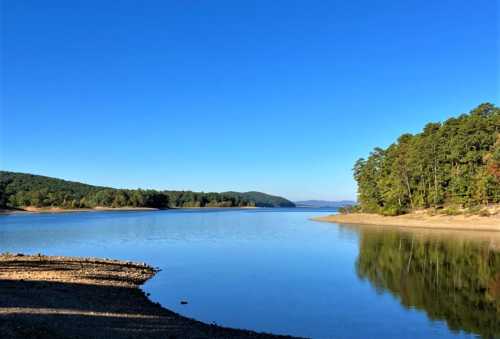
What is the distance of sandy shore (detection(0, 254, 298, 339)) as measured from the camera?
402 inches

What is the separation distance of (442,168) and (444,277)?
56.4 metres

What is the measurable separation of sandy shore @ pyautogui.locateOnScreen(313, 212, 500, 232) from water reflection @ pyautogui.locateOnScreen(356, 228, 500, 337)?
17665mm

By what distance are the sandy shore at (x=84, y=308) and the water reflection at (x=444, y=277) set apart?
26.7 feet

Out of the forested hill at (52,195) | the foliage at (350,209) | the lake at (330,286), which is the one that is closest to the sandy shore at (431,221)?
the foliage at (350,209)

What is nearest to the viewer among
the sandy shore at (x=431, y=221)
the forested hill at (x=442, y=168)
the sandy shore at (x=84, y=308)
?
the sandy shore at (x=84, y=308)

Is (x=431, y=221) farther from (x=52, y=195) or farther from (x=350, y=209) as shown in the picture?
(x=52, y=195)

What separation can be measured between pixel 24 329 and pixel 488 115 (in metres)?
81.3

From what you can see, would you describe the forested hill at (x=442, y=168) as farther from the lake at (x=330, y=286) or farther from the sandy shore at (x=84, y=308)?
the sandy shore at (x=84, y=308)

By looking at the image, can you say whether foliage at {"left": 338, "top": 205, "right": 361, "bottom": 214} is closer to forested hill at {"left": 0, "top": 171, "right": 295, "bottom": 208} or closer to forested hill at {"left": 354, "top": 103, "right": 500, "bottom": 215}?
forested hill at {"left": 354, "top": 103, "right": 500, "bottom": 215}

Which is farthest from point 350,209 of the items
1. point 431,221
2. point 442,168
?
point 431,221

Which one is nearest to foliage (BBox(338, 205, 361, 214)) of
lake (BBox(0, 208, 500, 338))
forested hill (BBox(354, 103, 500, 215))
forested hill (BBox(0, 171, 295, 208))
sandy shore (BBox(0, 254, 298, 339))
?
forested hill (BBox(354, 103, 500, 215))

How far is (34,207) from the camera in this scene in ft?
508

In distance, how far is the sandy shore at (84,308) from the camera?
33.5ft

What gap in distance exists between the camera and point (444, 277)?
78.6ft
